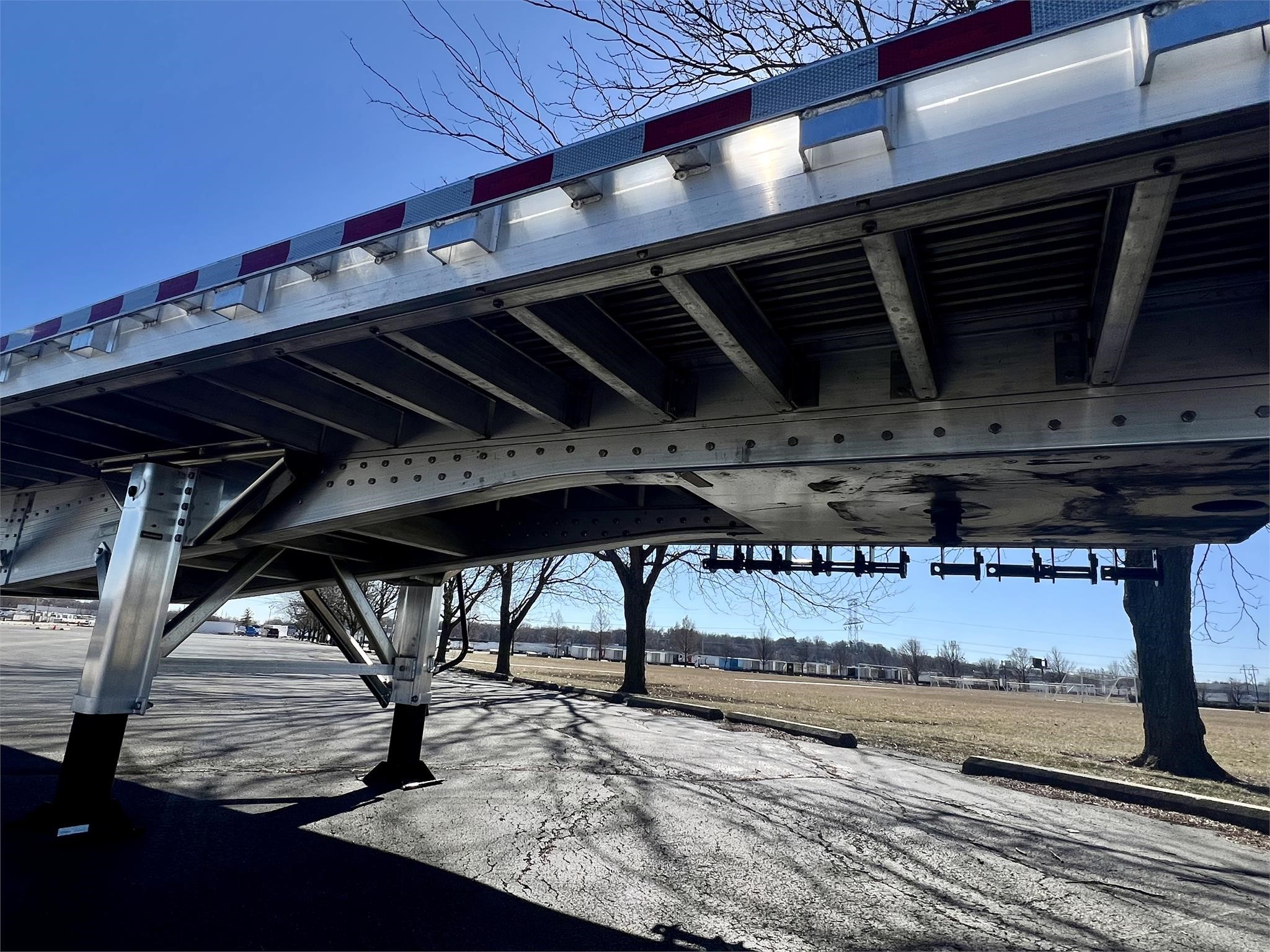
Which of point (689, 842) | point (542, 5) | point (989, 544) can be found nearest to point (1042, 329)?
point (989, 544)

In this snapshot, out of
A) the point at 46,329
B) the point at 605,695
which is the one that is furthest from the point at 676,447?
the point at 605,695

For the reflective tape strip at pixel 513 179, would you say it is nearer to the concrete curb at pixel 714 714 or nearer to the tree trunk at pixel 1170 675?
the concrete curb at pixel 714 714

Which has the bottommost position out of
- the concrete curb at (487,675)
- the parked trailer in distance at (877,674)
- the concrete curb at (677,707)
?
the parked trailer in distance at (877,674)

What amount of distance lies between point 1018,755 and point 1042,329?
1002 cm

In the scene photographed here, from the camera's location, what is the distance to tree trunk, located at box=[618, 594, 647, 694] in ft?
61.3

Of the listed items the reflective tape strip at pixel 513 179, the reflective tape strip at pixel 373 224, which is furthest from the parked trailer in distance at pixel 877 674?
the reflective tape strip at pixel 513 179

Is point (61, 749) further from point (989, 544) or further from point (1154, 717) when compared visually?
point (1154, 717)

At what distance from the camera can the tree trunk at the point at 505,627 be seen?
934 inches

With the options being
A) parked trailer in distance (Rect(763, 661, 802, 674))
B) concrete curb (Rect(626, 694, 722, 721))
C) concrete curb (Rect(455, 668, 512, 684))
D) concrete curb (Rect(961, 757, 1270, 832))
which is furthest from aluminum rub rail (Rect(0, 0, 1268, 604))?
parked trailer in distance (Rect(763, 661, 802, 674))

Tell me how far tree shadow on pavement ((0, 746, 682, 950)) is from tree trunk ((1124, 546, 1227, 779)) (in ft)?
33.8

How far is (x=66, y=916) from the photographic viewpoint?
2.94 meters

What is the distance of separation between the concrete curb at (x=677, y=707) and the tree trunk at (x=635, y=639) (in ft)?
6.33

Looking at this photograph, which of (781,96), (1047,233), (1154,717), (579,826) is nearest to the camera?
(781,96)

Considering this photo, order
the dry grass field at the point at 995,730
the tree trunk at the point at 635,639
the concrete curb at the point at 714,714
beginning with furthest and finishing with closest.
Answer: the tree trunk at the point at 635,639
the concrete curb at the point at 714,714
the dry grass field at the point at 995,730
